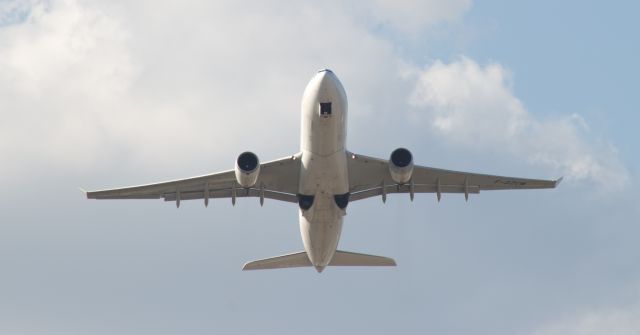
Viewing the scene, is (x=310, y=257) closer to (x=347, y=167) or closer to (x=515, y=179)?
(x=347, y=167)

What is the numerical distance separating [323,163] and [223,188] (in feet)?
23.5

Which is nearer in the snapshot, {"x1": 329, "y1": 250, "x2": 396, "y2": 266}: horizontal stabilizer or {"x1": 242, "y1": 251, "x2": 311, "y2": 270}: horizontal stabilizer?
{"x1": 242, "y1": 251, "x2": 311, "y2": 270}: horizontal stabilizer

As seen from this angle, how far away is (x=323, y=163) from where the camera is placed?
153ft

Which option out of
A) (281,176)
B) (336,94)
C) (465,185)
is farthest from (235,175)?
(465,185)

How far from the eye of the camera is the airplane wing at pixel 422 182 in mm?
50500

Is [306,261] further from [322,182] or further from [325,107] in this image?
[325,107]

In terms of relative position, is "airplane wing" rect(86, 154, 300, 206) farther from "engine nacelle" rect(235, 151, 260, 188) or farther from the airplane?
"engine nacelle" rect(235, 151, 260, 188)

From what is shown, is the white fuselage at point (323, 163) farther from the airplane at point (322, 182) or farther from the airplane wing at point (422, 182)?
the airplane wing at point (422, 182)

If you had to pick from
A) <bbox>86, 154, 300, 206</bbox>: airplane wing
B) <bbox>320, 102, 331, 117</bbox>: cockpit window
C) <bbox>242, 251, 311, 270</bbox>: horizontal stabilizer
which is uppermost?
<bbox>320, 102, 331, 117</bbox>: cockpit window

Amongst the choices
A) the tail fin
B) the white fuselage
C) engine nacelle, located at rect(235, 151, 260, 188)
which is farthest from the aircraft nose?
the tail fin

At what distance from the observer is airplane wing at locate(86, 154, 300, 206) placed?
164ft

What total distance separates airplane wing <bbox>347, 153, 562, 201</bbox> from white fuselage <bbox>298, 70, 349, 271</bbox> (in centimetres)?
211

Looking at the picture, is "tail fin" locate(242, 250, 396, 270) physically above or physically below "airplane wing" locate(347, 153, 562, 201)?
below

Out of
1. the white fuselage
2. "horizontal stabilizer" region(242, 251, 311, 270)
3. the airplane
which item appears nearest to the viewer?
the white fuselage
